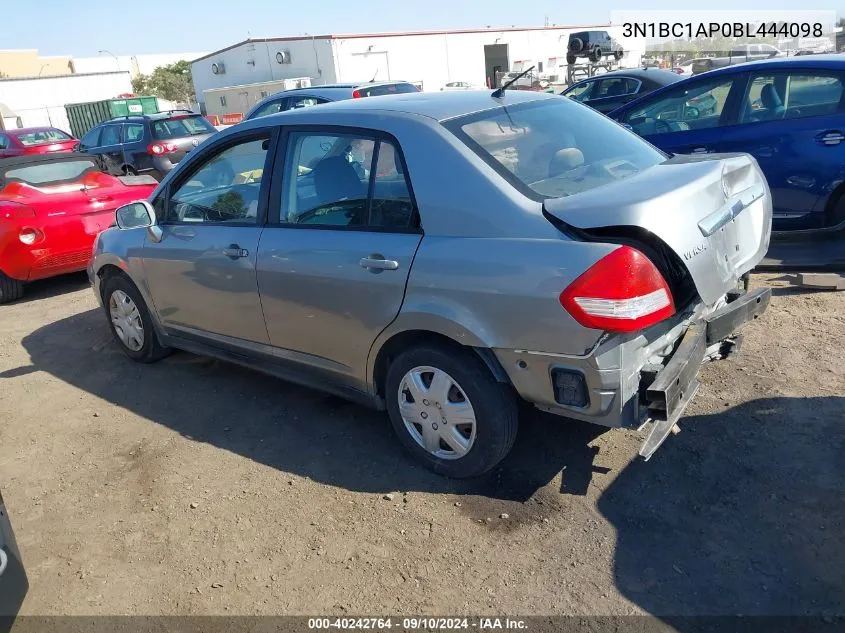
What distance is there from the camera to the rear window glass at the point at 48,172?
7699mm

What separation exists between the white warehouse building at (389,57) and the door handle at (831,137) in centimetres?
3503

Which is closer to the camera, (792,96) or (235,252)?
(235,252)

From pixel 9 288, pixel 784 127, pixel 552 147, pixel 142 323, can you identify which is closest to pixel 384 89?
pixel 9 288

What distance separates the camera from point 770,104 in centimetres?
602

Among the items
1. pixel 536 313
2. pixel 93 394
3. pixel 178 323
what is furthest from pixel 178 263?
pixel 536 313

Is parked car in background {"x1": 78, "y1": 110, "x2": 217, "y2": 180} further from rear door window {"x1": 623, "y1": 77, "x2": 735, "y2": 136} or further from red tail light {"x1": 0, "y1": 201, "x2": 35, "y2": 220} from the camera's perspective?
rear door window {"x1": 623, "y1": 77, "x2": 735, "y2": 136}

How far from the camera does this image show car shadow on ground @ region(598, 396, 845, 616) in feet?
8.59

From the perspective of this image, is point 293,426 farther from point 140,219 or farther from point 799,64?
point 799,64

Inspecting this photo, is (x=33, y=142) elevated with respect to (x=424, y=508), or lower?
elevated

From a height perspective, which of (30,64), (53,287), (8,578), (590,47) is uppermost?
(30,64)

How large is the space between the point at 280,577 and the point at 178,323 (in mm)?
2296

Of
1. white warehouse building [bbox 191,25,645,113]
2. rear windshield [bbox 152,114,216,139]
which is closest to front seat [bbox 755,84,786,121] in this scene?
rear windshield [bbox 152,114,216,139]

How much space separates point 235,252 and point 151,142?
1136 centimetres

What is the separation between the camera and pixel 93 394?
16.1ft
